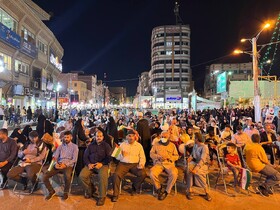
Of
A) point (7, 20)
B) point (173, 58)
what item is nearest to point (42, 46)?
point (7, 20)

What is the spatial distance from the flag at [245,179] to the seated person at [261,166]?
16.4 inches

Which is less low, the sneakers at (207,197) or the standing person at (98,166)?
the standing person at (98,166)

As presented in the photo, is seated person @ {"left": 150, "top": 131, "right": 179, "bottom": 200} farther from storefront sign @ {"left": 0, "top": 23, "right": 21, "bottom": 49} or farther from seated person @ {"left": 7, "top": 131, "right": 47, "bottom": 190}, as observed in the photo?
storefront sign @ {"left": 0, "top": 23, "right": 21, "bottom": 49}

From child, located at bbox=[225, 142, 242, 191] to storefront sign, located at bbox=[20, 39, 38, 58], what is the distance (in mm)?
25952

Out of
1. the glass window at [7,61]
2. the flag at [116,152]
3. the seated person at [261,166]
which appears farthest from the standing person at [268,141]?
the glass window at [7,61]

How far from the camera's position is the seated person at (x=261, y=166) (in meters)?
5.92

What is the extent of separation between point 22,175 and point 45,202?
1050mm

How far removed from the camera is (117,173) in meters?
5.80

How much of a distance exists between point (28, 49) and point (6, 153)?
25.0 metres

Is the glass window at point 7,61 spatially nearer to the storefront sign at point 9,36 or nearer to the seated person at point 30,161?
the storefront sign at point 9,36

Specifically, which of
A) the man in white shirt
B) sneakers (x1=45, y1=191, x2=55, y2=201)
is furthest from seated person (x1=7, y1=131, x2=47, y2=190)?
the man in white shirt

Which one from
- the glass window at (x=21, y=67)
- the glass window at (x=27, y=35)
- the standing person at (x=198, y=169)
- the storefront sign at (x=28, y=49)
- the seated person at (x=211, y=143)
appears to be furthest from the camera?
the glass window at (x=27, y=35)

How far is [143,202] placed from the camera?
5.47m

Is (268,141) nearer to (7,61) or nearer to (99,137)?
(99,137)
